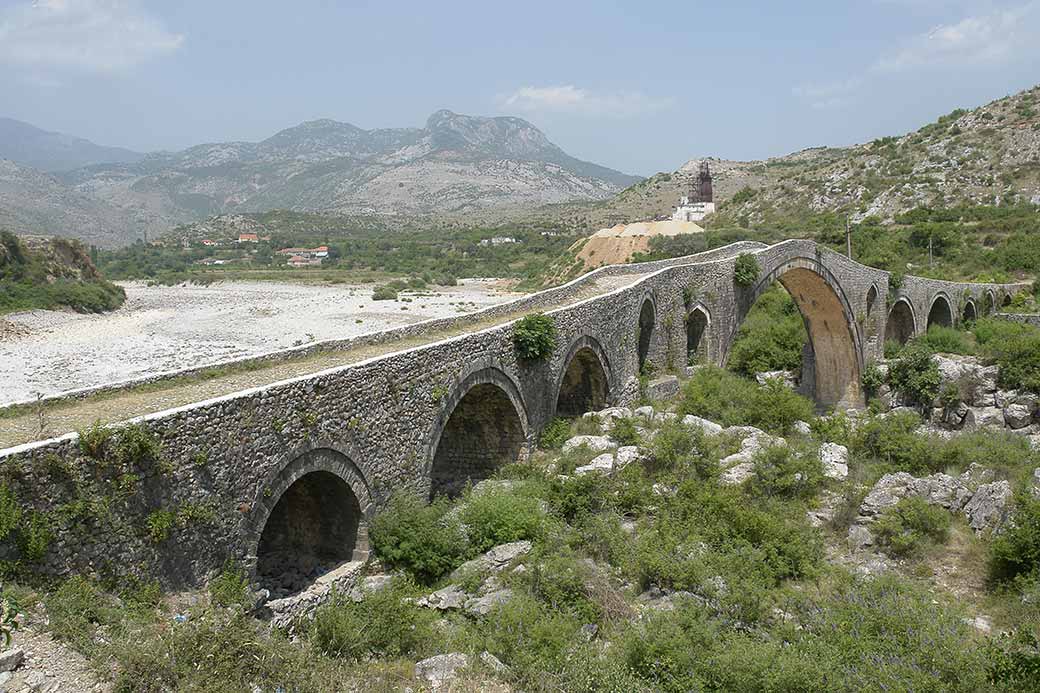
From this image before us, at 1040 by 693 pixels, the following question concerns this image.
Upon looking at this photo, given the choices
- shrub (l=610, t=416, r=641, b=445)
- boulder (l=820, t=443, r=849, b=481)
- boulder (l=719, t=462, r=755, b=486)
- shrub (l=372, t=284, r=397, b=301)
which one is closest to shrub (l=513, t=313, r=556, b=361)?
shrub (l=610, t=416, r=641, b=445)

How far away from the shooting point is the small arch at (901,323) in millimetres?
32312

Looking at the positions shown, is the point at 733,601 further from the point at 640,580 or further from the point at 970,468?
the point at 970,468

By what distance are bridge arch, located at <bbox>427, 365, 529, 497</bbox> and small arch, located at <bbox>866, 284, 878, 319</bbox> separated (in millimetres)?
20500

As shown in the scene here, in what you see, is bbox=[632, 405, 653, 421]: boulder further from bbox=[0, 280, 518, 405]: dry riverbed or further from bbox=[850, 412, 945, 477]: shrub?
bbox=[0, 280, 518, 405]: dry riverbed

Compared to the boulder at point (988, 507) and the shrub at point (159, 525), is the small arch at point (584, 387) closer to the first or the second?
the boulder at point (988, 507)

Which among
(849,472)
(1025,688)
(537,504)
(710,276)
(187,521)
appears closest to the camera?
(1025,688)

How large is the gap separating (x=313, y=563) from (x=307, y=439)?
7.11ft

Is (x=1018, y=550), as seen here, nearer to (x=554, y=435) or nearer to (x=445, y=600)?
(x=445, y=600)

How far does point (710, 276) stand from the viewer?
21453mm

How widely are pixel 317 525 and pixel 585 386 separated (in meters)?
8.49

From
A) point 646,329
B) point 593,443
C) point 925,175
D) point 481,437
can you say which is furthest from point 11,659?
point 925,175

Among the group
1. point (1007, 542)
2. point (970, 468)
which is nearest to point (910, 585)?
point (1007, 542)

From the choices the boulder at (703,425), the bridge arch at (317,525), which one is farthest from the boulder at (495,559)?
the boulder at (703,425)

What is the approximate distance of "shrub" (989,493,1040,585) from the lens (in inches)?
351
